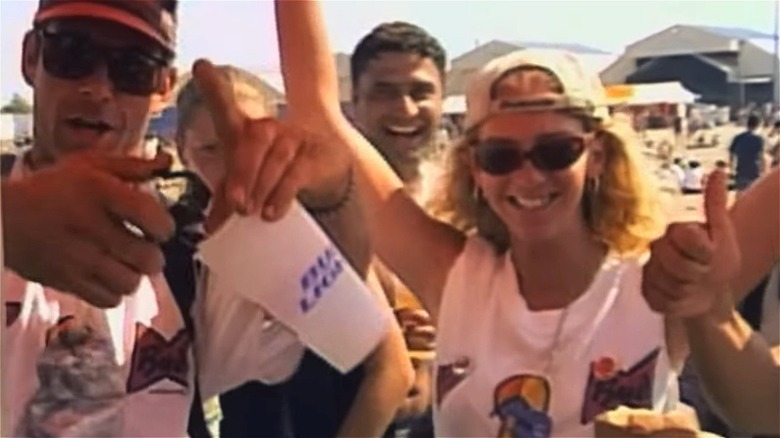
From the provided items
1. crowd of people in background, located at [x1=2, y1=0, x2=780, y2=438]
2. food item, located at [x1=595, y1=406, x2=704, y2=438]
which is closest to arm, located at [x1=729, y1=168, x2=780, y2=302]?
crowd of people in background, located at [x1=2, y1=0, x2=780, y2=438]

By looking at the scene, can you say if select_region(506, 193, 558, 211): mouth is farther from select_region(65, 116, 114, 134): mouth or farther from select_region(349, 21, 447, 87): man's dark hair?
select_region(65, 116, 114, 134): mouth

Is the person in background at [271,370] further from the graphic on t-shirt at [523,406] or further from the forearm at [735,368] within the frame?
the forearm at [735,368]

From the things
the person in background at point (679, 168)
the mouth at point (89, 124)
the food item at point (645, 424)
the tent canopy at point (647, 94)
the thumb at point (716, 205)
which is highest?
the mouth at point (89, 124)

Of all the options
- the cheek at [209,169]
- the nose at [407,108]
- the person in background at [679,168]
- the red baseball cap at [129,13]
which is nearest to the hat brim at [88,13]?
the red baseball cap at [129,13]

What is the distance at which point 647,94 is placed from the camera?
3.29 feet

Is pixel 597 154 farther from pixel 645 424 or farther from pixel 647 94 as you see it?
pixel 645 424

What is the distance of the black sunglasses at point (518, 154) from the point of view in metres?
0.96

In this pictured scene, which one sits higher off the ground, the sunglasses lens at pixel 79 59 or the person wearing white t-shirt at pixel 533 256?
the sunglasses lens at pixel 79 59

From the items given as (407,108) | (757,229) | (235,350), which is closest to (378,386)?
(235,350)

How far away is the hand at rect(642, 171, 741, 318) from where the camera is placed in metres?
0.98

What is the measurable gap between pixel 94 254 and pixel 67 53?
142 millimetres

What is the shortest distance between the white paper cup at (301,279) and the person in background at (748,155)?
12.1 inches

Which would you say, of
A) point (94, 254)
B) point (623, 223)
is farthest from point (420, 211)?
point (94, 254)

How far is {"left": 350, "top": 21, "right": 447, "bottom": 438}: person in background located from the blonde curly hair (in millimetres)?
31
